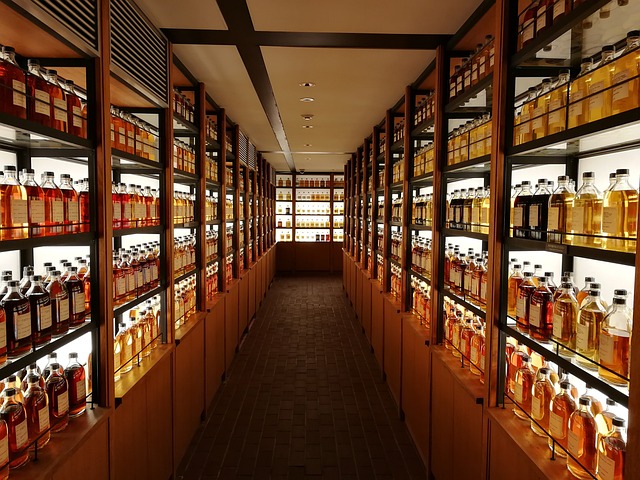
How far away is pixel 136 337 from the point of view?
2641 mm

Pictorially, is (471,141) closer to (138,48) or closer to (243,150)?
(138,48)

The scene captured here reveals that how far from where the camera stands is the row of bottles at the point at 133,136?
2.35 metres

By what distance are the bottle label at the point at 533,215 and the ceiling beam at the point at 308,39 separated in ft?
5.01

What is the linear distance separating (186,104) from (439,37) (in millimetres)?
1975

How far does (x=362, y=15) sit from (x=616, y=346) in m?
2.08

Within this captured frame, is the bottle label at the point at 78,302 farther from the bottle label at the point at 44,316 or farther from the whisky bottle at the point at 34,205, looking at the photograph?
the whisky bottle at the point at 34,205

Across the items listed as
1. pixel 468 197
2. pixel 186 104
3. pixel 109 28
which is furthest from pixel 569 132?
pixel 186 104

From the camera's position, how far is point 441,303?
3059mm

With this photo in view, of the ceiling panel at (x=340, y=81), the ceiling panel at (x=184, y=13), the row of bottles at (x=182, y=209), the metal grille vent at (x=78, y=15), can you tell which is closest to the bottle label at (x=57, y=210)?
the metal grille vent at (x=78, y=15)

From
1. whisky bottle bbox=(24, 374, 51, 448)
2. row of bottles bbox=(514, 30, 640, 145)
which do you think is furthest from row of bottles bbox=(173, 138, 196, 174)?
row of bottles bbox=(514, 30, 640, 145)

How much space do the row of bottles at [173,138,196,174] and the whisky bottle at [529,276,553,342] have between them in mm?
2429

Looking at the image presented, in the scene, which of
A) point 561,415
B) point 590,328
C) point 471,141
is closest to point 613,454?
point 561,415

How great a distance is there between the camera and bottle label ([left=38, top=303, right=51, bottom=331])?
1.68m

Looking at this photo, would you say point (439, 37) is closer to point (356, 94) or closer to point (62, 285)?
point (356, 94)
